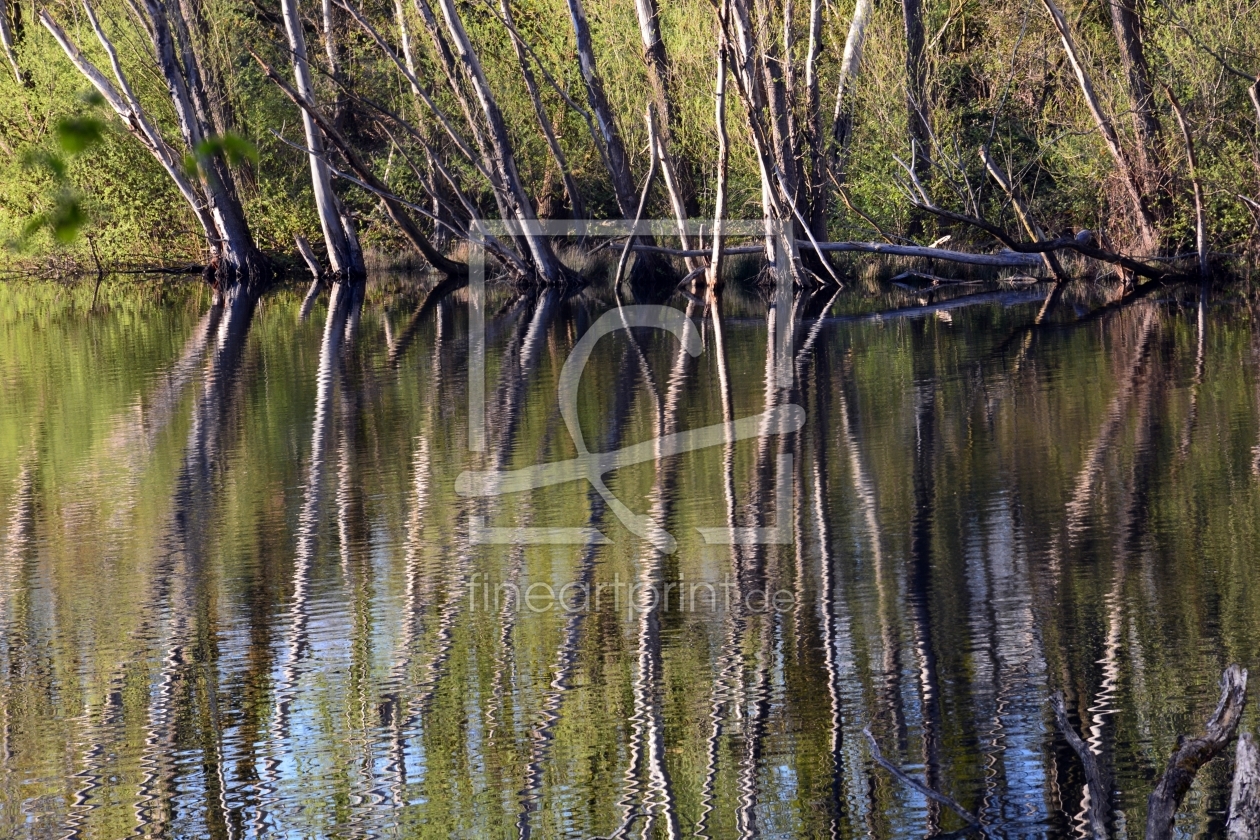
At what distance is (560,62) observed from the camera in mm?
29172

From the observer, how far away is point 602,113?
2638 centimetres

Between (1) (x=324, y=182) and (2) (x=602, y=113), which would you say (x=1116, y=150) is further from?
(1) (x=324, y=182)

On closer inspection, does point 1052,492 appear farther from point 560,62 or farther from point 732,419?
point 560,62

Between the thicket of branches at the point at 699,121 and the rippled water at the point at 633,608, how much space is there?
23.5 ft

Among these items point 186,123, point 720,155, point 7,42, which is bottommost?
point 720,155

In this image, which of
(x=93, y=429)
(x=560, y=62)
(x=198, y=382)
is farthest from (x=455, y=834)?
(x=560, y=62)

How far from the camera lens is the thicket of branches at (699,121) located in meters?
21.8

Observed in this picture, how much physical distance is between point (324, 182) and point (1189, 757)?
91.4ft

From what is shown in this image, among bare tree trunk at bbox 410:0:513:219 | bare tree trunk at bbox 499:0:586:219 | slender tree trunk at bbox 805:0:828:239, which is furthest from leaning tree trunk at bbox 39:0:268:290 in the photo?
slender tree trunk at bbox 805:0:828:239

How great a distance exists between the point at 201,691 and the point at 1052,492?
460 cm

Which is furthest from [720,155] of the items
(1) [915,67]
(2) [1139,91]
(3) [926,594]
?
(3) [926,594]

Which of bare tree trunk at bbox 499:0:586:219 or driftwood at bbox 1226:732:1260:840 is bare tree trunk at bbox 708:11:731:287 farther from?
driftwood at bbox 1226:732:1260:840

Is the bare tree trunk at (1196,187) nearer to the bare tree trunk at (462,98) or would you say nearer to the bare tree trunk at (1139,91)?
the bare tree trunk at (1139,91)

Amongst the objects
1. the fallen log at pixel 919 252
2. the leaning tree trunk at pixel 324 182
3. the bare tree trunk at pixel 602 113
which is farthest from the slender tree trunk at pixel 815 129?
the leaning tree trunk at pixel 324 182
